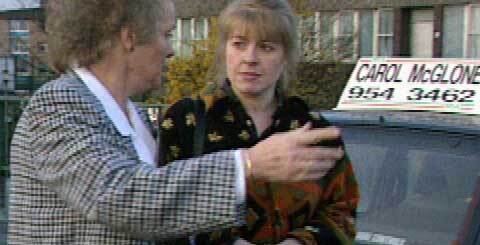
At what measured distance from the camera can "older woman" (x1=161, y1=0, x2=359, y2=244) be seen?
2.33m

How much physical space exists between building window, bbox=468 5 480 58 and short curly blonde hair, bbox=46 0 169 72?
18493 millimetres

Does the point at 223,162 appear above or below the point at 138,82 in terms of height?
below

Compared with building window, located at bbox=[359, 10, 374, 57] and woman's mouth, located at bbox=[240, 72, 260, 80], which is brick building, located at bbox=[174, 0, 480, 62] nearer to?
building window, located at bbox=[359, 10, 374, 57]

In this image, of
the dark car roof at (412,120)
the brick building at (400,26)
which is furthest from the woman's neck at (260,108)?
the brick building at (400,26)

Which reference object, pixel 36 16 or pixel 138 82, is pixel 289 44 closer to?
pixel 138 82

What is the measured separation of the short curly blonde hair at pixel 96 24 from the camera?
1978 mm

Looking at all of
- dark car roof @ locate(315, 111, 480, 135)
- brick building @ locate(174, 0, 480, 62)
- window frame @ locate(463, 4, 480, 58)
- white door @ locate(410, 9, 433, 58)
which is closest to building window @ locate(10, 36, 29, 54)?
brick building @ locate(174, 0, 480, 62)

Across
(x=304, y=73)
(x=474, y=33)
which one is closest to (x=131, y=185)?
(x=304, y=73)

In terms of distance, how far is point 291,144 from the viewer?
1738 millimetres

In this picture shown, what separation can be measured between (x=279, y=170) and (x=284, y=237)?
0.64 metres

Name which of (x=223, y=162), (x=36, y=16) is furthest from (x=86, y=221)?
(x=36, y=16)

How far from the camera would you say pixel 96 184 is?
1768mm

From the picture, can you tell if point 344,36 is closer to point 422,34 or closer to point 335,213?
point 422,34

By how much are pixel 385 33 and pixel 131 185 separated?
20733mm
